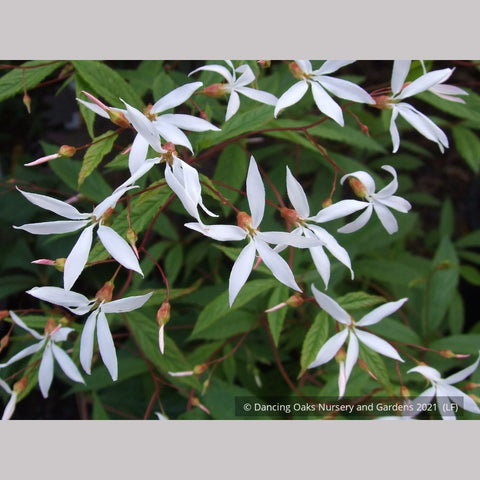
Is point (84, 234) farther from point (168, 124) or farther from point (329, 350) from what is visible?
point (329, 350)

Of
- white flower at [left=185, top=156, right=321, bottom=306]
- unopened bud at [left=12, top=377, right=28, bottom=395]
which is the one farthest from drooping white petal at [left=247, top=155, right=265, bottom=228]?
unopened bud at [left=12, top=377, right=28, bottom=395]

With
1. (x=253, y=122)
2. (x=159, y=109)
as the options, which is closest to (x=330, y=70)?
(x=253, y=122)

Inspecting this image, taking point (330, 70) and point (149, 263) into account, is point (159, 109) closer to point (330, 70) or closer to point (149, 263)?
point (330, 70)

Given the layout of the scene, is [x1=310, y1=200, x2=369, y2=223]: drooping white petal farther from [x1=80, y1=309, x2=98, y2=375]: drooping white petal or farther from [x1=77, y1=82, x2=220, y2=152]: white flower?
[x1=80, y1=309, x2=98, y2=375]: drooping white petal

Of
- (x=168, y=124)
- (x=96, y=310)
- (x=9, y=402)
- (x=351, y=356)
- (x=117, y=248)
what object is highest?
(x=168, y=124)

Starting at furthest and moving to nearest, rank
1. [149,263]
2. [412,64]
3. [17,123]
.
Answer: [17,123] < [149,263] < [412,64]

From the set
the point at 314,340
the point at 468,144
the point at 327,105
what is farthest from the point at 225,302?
the point at 468,144

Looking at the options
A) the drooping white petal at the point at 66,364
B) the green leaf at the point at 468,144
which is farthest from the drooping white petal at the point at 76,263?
the green leaf at the point at 468,144
